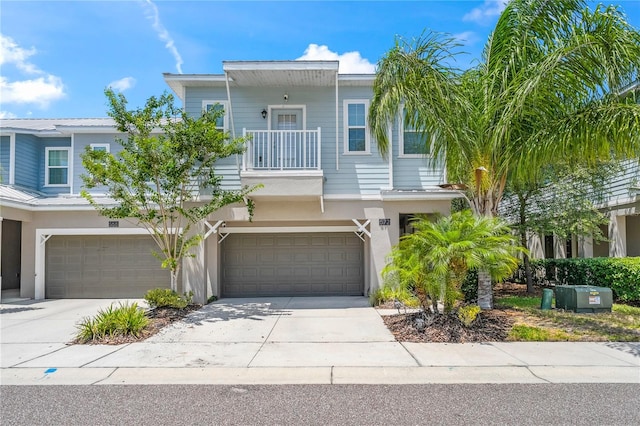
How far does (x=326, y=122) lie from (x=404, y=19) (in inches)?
141

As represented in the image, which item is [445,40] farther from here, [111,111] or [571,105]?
[111,111]

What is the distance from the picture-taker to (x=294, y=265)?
1369 cm

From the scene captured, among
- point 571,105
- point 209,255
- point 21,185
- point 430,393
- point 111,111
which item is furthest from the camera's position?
point 21,185

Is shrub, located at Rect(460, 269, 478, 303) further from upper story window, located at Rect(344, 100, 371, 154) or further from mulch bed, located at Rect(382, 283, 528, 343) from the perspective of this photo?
upper story window, located at Rect(344, 100, 371, 154)

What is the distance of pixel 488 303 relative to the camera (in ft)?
31.3

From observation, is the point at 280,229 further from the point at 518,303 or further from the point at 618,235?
the point at 618,235

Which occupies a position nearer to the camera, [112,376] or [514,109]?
[112,376]

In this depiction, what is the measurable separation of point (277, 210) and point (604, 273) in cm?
931

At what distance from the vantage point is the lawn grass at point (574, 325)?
7.64 metres

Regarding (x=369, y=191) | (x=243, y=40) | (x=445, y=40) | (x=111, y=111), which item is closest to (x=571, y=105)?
(x=445, y=40)

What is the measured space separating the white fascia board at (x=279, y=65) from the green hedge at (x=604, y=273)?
917 cm

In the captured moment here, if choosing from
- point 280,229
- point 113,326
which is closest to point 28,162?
point 280,229

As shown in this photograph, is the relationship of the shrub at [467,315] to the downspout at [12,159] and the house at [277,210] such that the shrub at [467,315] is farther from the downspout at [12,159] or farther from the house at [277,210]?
the downspout at [12,159]

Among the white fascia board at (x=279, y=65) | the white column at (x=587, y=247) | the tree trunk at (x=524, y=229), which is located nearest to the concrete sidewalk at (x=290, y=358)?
the tree trunk at (x=524, y=229)
